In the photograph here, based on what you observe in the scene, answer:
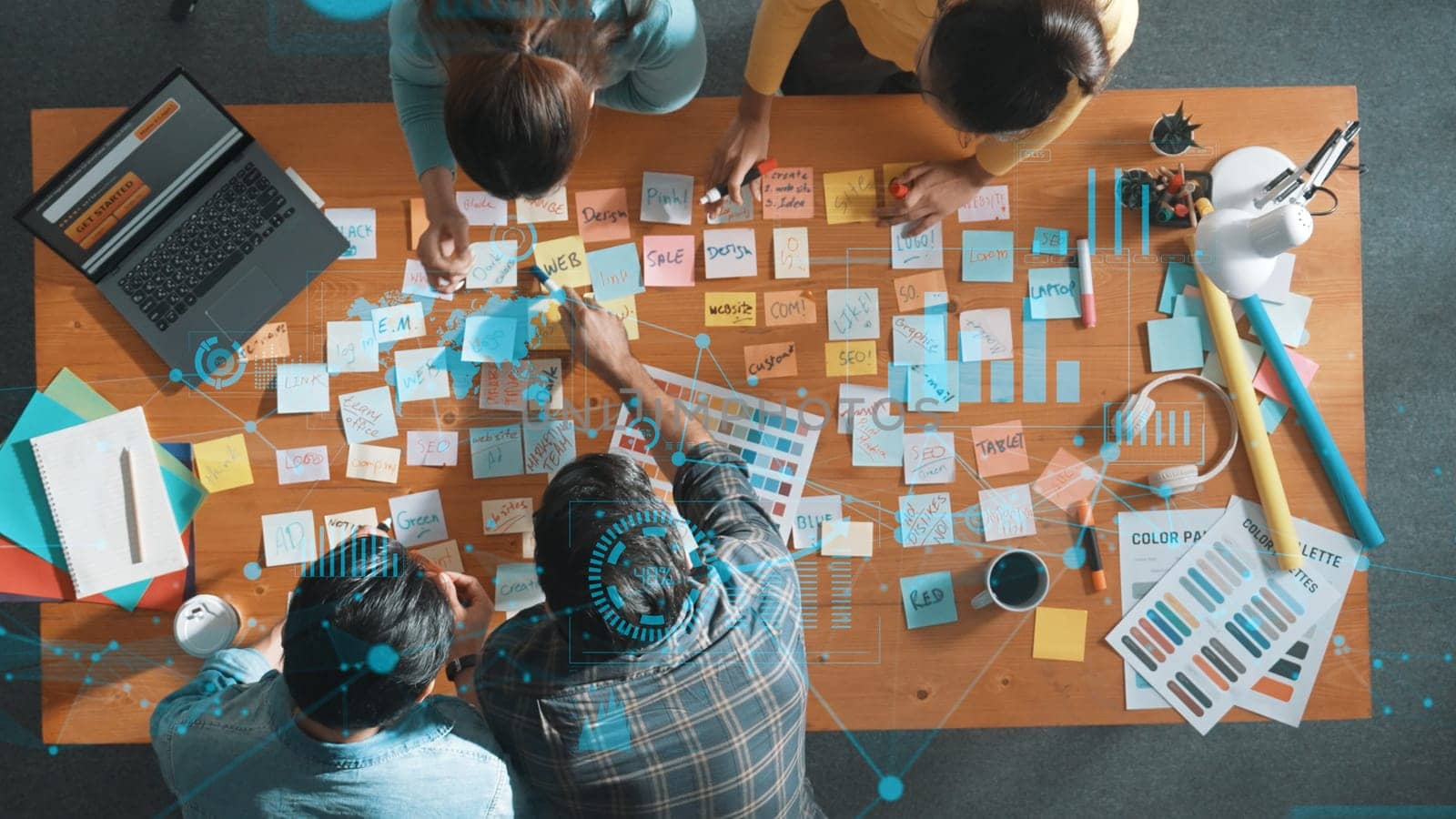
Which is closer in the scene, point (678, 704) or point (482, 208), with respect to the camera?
point (678, 704)

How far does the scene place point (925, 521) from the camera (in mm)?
1243

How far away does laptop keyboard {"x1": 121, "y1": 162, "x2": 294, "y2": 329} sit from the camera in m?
1.21

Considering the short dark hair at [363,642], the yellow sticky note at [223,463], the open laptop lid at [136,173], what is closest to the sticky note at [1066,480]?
the short dark hair at [363,642]

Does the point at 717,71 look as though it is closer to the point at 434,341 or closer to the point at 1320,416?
the point at 434,341

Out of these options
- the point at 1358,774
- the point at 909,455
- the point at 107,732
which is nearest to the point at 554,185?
the point at 909,455

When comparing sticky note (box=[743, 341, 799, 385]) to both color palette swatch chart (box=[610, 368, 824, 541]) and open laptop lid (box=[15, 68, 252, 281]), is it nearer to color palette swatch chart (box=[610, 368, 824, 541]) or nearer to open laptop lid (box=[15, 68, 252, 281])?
color palette swatch chart (box=[610, 368, 824, 541])

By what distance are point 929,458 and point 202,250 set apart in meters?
1.06

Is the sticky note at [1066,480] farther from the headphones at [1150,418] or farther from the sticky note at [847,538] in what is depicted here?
the sticky note at [847,538]

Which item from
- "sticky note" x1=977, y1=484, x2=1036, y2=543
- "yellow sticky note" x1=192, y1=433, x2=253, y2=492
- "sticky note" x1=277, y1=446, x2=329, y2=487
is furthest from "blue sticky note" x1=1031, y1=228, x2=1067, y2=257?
"yellow sticky note" x1=192, y1=433, x2=253, y2=492

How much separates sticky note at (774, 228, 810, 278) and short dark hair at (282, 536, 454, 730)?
64 cm

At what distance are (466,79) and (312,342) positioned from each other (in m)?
0.57

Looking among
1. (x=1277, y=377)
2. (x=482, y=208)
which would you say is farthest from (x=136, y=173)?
(x=1277, y=377)

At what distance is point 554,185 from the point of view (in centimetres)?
96

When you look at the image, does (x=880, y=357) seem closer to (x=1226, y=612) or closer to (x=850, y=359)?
(x=850, y=359)
